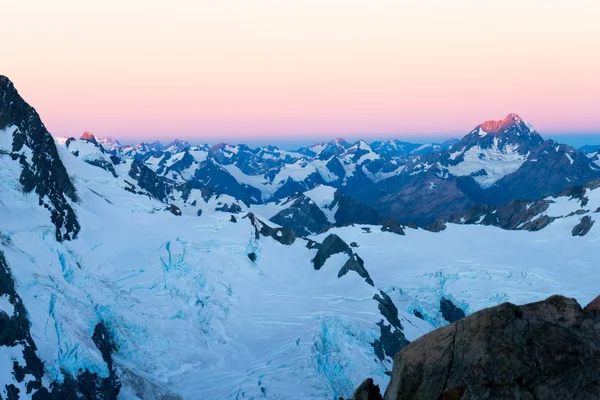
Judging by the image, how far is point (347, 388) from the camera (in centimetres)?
6175

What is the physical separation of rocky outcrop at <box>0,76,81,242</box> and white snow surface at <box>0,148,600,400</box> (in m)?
1.69

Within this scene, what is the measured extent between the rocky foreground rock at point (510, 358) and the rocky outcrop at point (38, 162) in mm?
66259

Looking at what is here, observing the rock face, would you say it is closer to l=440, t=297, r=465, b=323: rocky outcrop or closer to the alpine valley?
the alpine valley

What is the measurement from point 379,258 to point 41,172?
8546cm

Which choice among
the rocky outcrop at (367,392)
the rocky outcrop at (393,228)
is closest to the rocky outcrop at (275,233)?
the rocky outcrop at (393,228)

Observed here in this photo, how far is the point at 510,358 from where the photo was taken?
1322 cm

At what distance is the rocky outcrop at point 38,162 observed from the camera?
232ft

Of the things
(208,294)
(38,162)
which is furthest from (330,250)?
(38,162)

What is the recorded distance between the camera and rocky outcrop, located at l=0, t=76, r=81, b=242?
70.6 metres

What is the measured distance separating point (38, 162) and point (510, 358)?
75885 mm

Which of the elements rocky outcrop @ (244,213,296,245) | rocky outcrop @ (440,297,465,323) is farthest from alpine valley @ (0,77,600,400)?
rocky outcrop @ (244,213,296,245)

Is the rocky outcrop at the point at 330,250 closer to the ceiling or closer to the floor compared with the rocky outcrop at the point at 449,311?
closer to the ceiling

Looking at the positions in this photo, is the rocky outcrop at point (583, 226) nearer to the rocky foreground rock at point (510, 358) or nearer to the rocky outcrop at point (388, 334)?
the rocky outcrop at point (388, 334)

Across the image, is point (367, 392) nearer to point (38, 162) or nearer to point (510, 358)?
point (510, 358)
